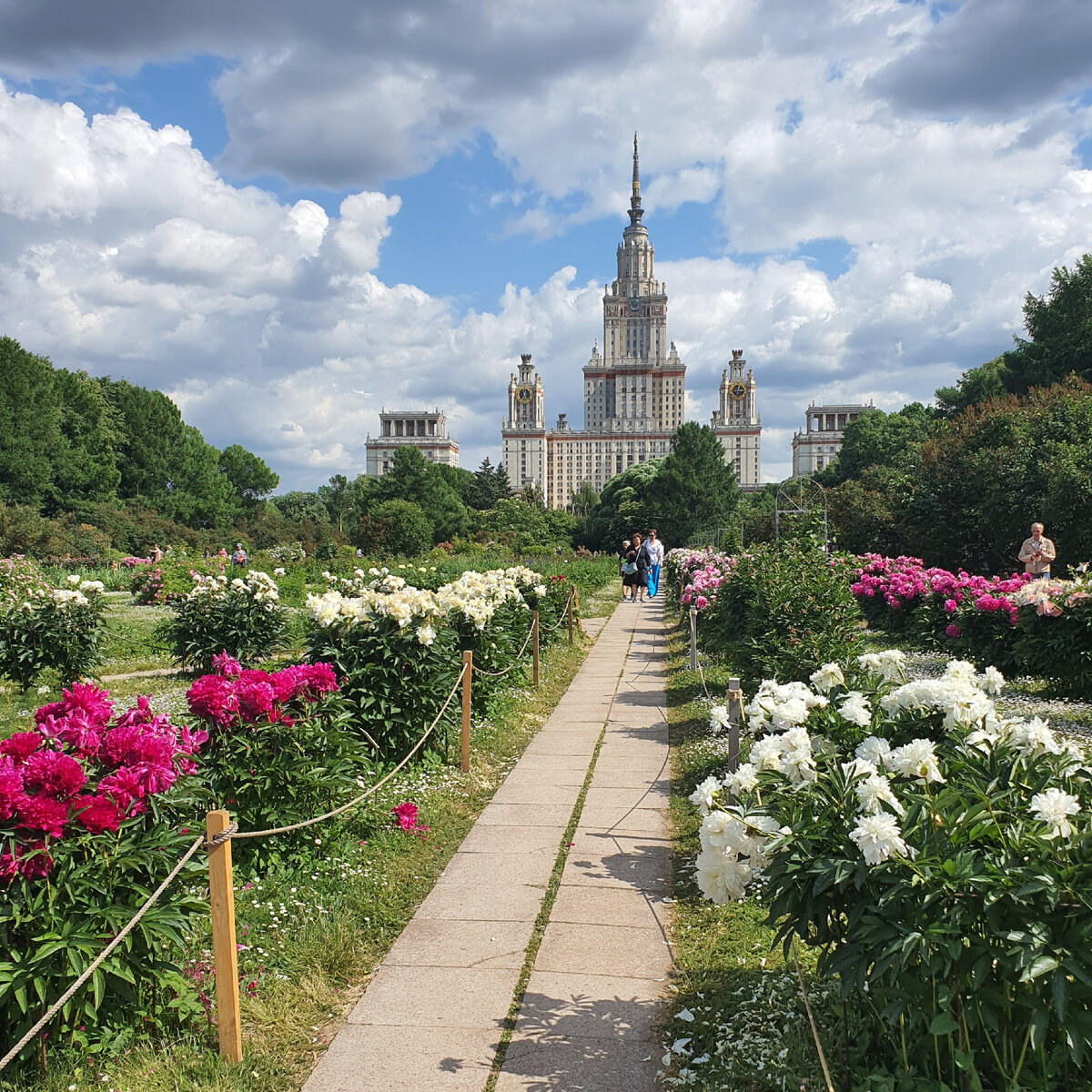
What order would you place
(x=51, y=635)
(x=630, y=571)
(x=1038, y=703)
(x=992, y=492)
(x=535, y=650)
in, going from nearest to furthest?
1. (x=1038, y=703)
2. (x=51, y=635)
3. (x=535, y=650)
4. (x=992, y=492)
5. (x=630, y=571)

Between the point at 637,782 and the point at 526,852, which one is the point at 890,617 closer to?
the point at 637,782

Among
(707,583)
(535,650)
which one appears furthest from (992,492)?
(535,650)

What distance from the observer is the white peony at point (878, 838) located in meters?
2.08

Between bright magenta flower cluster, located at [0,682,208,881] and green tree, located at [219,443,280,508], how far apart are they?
69569mm

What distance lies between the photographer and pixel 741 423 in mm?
143375

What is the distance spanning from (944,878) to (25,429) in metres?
47.3

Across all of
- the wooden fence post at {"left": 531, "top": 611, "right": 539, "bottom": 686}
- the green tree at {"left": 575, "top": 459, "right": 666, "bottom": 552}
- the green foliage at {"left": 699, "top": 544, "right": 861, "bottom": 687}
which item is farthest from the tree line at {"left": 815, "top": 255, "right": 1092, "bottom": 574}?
the green tree at {"left": 575, "top": 459, "right": 666, "bottom": 552}

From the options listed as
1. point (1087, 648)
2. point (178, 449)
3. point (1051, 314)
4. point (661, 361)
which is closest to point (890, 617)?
point (1087, 648)

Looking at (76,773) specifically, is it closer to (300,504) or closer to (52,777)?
(52,777)

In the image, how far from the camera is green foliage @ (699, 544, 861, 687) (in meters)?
6.52

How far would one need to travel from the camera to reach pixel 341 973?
3.41m

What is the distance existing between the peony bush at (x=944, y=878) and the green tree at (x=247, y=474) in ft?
233

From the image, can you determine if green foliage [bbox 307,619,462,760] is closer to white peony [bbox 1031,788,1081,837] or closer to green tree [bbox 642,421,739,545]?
white peony [bbox 1031,788,1081,837]

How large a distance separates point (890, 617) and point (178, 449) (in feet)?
168
